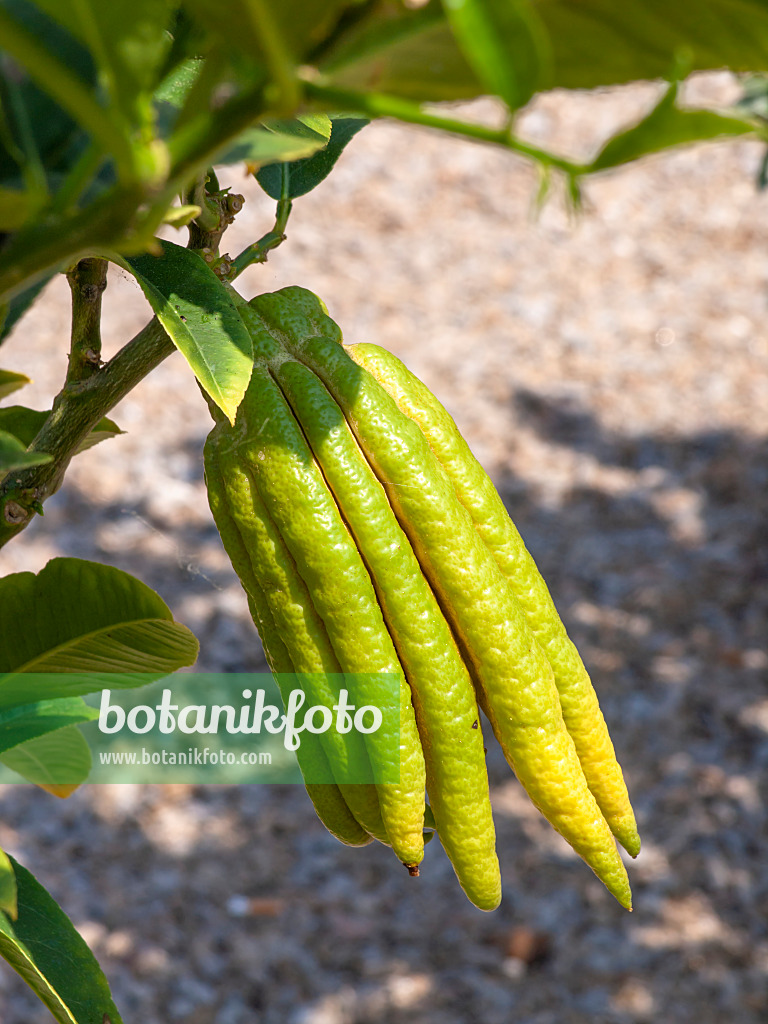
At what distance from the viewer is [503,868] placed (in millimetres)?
2238

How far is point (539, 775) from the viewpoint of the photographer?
2.05ft

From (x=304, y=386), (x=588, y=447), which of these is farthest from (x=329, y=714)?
(x=588, y=447)

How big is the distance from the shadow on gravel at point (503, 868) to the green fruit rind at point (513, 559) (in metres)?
1.61

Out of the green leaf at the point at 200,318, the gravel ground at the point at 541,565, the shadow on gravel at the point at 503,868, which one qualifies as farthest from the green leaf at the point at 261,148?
the shadow on gravel at the point at 503,868

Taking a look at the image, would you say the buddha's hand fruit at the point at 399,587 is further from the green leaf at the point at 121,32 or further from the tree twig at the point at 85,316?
the green leaf at the point at 121,32

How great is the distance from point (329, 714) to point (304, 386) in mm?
208

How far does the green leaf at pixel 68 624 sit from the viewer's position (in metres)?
0.73

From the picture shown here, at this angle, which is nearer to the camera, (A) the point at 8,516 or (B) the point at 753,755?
(A) the point at 8,516

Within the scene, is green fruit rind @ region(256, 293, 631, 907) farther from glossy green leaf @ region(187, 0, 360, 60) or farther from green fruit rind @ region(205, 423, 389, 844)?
glossy green leaf @ region(187, 0, 360, 60)

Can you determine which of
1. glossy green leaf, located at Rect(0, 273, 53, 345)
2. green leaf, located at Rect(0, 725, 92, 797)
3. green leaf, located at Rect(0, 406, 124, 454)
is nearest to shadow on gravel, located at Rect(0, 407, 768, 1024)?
green leaf, located at Rect(0, 725, 92, 797)

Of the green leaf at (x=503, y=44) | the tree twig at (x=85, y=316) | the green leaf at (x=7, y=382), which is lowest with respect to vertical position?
the green leaf at (x=503, y=44)

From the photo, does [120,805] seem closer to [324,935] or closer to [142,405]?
[324,935]

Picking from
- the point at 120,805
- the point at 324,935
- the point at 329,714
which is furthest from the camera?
the point at 120,805

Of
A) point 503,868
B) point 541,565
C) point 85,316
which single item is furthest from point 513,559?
point 541,565
